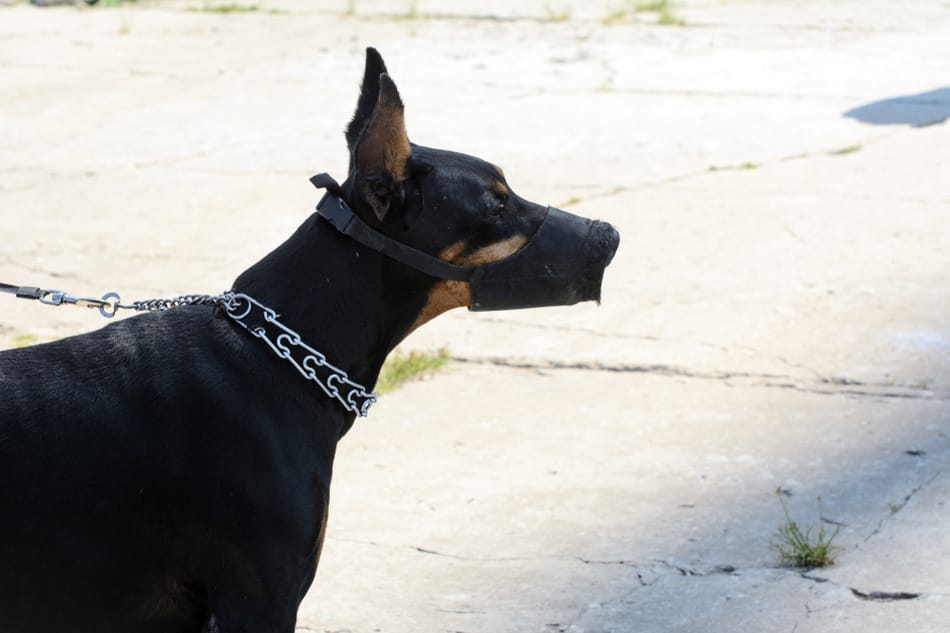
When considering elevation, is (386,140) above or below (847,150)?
above

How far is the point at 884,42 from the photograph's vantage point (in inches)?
485

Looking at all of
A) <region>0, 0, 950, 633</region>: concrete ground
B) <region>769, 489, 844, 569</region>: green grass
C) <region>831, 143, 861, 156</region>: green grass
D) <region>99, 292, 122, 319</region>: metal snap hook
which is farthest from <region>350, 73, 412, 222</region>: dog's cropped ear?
<region>831, 143, 861, 156</region>: green grass

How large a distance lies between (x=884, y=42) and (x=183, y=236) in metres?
7.27

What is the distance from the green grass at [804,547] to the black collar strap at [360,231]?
5.51 feet

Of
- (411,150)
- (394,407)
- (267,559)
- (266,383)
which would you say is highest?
(411,150)

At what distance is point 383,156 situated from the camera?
3.03 meters

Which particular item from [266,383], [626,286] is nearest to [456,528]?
[266,383]

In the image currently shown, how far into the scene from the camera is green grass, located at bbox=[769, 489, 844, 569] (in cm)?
412

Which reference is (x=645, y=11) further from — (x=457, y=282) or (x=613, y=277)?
(x=457, y=282)

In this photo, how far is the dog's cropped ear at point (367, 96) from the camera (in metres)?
3.25

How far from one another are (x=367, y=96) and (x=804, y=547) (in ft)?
6.30

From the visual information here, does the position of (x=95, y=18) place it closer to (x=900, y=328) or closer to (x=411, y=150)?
(x=900, y=328)

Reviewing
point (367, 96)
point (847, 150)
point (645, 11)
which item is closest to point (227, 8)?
point (645, 11)

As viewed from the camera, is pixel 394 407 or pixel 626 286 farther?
pixel 626 286
